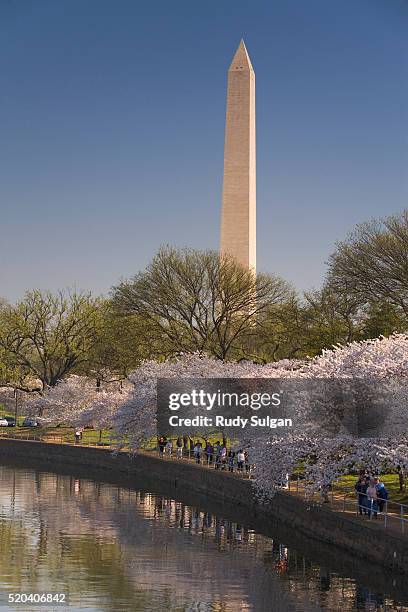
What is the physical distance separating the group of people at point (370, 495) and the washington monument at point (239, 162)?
4256 centimetres

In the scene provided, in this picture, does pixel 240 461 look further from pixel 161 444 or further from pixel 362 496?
pixel 362 496

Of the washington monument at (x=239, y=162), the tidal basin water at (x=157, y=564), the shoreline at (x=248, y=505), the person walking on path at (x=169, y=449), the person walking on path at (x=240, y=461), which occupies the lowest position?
the tidal basin water at (x=157, y=564)

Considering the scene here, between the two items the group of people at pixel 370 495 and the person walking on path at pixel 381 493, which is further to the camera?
the person walking on path at pixel 381 493

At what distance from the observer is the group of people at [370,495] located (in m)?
40.0

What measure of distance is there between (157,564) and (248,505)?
12.6 m

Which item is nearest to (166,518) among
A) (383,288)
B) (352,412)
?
(352,412)

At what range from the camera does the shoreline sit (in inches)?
1437

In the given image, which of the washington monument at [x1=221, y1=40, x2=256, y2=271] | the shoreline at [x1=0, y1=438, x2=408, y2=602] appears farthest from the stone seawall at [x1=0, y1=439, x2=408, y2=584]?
the washington monument at [x1=221, y1=40, x2=256, y2=271]

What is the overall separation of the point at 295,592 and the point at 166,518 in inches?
706

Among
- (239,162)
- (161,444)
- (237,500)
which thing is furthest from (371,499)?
(239,162)

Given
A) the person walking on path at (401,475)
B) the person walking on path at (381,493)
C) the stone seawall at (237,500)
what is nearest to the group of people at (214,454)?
the stone seawall at (237,500)

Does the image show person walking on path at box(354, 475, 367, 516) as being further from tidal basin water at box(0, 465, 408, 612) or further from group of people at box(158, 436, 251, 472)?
group of people at box(158, 436, 251, 472)

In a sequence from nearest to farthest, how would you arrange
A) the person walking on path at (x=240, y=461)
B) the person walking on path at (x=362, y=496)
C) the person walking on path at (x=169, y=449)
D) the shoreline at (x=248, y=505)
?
1. the shoreline at (x=248, y=505)
2. the person walking on path at (x=362, y=496)
3. the person walking on path at (x=240, y=461)
4. the person walking on path at (x=169, y=449)

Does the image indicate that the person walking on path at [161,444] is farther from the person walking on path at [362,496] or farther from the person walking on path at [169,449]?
the person walking on path at [362,496]
